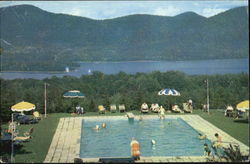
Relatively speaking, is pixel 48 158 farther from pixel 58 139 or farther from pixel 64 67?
pixel 64 67

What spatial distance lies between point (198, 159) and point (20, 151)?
3404 millimetres

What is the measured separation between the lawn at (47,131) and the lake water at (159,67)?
3317 mm

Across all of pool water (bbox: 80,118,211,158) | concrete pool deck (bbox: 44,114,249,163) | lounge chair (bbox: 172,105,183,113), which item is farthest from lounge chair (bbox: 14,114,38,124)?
lounge chair (bbox: 172,105,183,113)

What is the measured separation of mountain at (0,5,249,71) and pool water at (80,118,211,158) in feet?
15.5

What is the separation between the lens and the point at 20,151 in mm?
7945

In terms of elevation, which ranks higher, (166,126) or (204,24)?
(204,24)

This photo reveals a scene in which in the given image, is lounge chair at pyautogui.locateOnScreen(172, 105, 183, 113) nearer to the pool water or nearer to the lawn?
the lawn

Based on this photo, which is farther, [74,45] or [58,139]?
[74,45]

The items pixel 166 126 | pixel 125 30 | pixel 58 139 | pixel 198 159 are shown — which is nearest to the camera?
pixel 198 159

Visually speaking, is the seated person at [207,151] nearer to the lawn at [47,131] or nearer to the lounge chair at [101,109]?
the lawn at [47,131]

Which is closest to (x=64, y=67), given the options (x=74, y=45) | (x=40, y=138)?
(x=74, y=45)

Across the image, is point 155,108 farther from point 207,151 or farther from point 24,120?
point 207,151

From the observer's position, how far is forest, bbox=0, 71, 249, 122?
12812 mm

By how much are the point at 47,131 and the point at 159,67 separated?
1237cm
